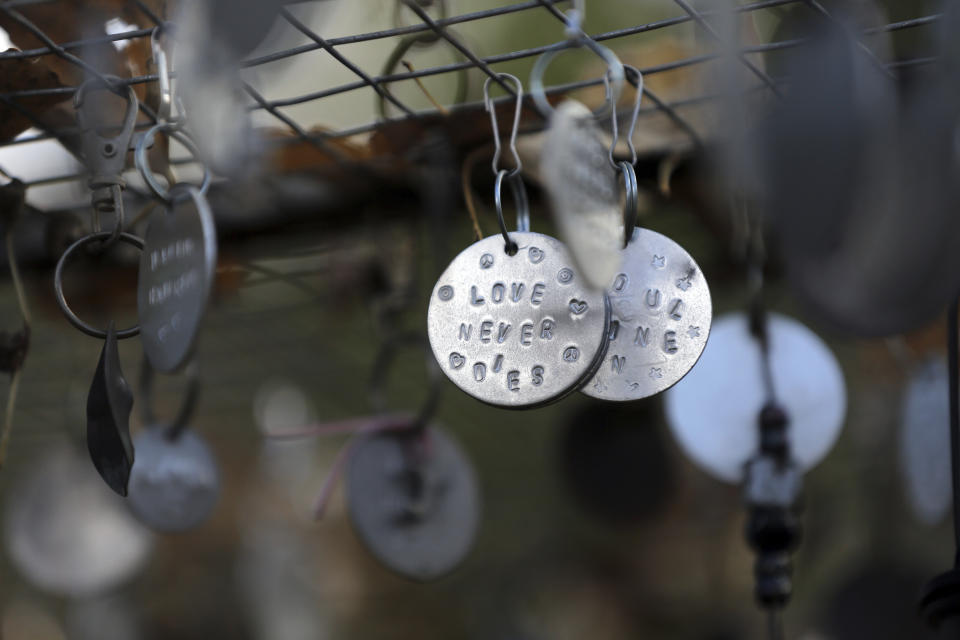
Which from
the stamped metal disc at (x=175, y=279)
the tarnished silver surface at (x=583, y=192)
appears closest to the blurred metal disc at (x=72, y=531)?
the stamped metal disc at (x=175, y=279)

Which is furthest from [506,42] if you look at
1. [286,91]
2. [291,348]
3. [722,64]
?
[722,64]

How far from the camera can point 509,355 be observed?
0.45m

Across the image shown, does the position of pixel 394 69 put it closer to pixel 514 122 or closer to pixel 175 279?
pixel 514 122

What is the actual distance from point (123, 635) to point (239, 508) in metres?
0.28

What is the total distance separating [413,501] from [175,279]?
0.36 metres

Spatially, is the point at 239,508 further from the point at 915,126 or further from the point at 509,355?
the point at 915,126

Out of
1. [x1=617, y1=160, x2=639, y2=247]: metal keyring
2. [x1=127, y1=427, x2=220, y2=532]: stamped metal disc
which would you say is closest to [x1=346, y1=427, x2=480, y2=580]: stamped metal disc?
[x1=127, y1=427, x2=220, y2=532]: stamped metal disc

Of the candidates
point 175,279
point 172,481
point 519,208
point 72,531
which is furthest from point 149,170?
point 72,531

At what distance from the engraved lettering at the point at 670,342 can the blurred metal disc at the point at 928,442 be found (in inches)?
13.0

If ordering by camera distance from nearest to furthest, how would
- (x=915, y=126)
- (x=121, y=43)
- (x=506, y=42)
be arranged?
→ 1. (x=915, y=126)
2. (x=121, y=43)
3. (x=506, y=42)

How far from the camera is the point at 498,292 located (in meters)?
0.46

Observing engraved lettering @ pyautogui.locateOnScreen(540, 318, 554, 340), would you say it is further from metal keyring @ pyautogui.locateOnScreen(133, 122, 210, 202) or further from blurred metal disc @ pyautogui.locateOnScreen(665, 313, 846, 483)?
blurred metal disc @ pyautogui.locateOnScreen(665, 313, 846, 483)

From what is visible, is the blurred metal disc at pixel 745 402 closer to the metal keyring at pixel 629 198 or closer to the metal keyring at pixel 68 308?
the metal keyring at pixel 629 198

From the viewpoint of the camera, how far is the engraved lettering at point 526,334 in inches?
17.6
